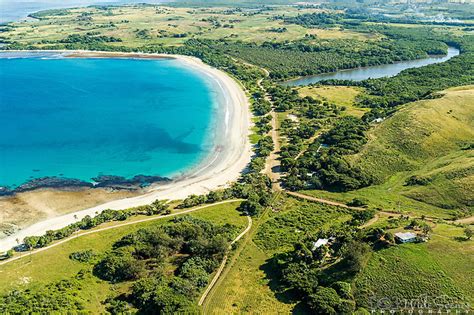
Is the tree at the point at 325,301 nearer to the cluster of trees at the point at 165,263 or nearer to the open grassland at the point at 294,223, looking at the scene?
the open grassland at the point at 294,223

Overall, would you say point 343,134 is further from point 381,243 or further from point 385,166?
point 381,243

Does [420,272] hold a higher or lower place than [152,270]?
higher

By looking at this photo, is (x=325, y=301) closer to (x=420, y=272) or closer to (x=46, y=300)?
(x=420, y=272)

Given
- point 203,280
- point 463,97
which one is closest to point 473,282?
point 203,280

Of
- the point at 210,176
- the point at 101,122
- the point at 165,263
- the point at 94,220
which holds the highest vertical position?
the point at 101,122

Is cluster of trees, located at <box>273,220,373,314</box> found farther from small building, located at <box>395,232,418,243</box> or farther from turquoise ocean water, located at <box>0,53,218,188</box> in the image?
turquoise ocean water, located at <box>0,53,218,188</box>

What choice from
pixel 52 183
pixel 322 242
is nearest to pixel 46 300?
pixel 322 242

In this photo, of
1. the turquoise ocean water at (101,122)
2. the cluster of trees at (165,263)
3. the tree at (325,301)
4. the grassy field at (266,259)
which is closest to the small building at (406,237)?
the grassy field at (266,259)
